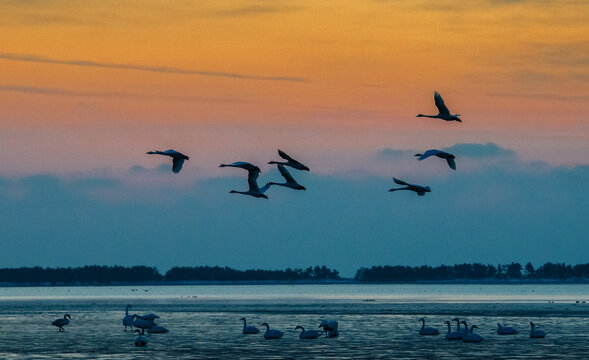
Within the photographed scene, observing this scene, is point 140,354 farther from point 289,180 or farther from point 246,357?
point 289,180

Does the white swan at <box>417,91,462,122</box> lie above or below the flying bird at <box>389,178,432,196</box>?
above

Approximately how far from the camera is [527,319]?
74.6 meters

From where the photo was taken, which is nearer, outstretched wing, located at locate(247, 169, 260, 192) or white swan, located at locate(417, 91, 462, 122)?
white swan, located at locate(417, 91, 462, 122)

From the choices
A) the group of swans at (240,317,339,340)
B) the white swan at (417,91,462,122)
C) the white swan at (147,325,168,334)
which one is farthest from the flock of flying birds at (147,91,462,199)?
the white swan at (147,325,168,334)

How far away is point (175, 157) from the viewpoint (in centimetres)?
3712

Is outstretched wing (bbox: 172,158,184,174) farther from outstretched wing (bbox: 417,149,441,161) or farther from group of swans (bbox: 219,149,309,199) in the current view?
outstretched wing (bbox: 417,149,441,161)

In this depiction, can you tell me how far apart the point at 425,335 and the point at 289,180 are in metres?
21.8

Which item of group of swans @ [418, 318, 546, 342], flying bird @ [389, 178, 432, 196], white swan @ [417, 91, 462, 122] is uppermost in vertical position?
white swan @ [417, 91, 462, 122]

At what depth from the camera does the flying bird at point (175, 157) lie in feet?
120

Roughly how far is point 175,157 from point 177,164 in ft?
1.03

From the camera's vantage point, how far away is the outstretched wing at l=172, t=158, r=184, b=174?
120 ft

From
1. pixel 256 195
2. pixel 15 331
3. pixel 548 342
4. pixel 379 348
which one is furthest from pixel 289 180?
pixel 15 331

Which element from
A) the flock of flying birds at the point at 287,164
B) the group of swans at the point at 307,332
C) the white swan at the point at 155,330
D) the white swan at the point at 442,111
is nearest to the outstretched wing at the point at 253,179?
the flock of flying birds at the point at 287,164

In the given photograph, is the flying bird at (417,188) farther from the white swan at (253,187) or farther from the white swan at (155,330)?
the white swan at (155,330)
